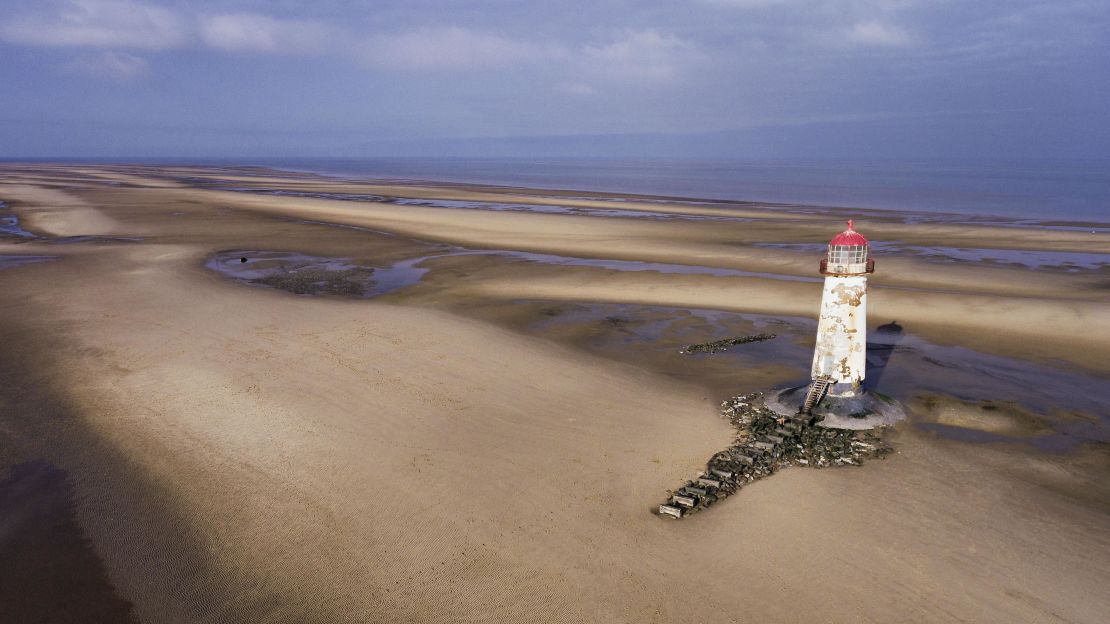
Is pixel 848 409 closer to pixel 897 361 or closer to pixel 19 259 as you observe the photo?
pixel 897 361

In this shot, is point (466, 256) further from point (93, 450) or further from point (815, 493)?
point (815, 493)

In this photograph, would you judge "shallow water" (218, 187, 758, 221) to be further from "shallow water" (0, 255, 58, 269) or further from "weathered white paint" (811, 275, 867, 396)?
"weathered white paint" (811, 275, 867, 396)

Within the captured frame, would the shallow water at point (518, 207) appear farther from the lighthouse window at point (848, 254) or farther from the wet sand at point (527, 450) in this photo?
the lighthouse window at point (848, 254)

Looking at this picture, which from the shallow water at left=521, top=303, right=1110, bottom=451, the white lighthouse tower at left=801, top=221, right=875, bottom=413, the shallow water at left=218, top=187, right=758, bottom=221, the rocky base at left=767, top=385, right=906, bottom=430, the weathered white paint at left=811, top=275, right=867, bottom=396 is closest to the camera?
the white lighthouse tower at left=801, top=221, right=875, bottom=413

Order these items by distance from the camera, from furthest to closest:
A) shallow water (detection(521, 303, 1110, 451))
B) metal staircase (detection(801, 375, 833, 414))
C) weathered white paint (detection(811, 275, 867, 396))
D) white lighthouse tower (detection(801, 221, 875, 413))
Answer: shallow water (detection(521, 303, 1110, 451)), metal staircase (detection(801, 375, 833, 414)), weathered white paint (detection(811, 275, 867, 396)), white lighthouse tower (detection(801, 221, 875, 413))

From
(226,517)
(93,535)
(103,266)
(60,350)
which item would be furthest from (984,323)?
(103,266)

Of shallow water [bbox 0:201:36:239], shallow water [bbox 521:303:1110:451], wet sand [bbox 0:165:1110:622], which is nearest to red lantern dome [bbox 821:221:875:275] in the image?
wet sand [bbox 0:165:1110:622]
